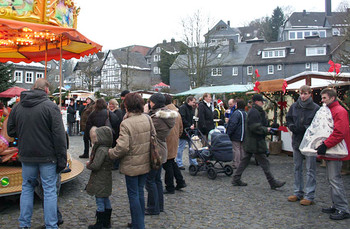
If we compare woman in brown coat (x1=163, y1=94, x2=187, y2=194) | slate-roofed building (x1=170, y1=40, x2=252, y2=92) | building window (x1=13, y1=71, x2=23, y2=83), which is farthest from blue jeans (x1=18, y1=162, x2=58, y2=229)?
slate-roofed building (x1=170, y1=40, x2=252, y2=92)

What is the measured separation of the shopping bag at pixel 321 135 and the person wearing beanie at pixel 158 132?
224 centimetres

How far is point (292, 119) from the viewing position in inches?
244

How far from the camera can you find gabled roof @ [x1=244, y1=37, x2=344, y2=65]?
50344 mm

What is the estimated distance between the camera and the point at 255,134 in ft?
22.7

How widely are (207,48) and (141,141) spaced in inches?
1379

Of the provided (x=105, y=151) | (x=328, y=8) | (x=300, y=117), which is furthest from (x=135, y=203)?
(x=328, y=8)

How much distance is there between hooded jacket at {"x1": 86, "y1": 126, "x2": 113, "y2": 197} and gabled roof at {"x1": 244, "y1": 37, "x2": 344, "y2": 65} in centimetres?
4957

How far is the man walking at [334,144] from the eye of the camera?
16.9ft

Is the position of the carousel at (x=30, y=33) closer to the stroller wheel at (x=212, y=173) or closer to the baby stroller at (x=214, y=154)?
the baby stroller at (x=214, y=154)

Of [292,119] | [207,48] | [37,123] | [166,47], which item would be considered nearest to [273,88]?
[292,119]

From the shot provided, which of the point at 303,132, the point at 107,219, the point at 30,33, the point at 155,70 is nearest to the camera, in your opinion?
the point at 107,219

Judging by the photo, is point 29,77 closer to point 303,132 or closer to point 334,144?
point 303,132

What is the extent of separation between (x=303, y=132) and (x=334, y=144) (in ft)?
2.85

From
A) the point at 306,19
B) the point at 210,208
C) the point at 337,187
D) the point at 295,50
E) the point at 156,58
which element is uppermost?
the point at 306,19
